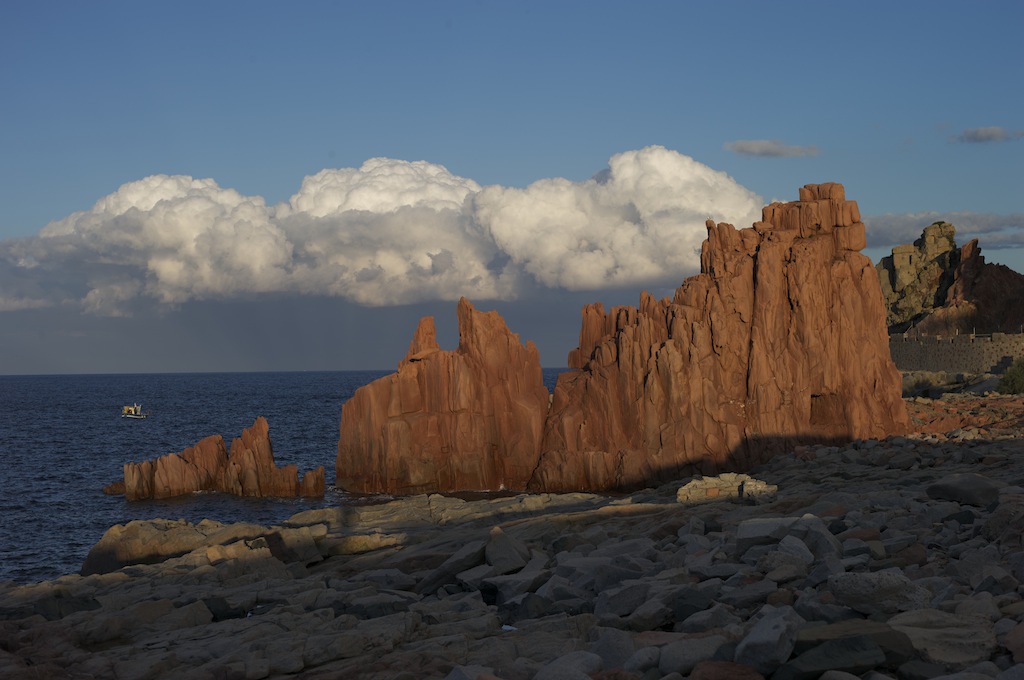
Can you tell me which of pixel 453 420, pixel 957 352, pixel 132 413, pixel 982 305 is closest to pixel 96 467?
pixel 453 420

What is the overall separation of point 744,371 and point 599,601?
114ft

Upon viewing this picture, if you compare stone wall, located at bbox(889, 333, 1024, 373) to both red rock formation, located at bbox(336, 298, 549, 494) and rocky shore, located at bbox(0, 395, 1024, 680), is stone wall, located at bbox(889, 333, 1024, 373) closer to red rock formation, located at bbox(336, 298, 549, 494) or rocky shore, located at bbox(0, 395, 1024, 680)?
red rock formation, located at bbox(336, 298, 549, 494)

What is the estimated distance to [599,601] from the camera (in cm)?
1214

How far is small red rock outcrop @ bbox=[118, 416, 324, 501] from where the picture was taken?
158 feet

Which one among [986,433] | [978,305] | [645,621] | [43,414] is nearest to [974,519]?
[645,621]

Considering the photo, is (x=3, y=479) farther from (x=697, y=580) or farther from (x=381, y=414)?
(x=697, y=580)

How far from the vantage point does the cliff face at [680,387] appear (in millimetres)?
43688

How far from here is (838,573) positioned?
34.2 feet

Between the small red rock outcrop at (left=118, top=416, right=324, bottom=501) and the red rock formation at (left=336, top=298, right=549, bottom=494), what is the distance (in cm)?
245

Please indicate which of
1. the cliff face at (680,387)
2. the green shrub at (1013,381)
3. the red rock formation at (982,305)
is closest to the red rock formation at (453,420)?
the cliff face at (680,387)

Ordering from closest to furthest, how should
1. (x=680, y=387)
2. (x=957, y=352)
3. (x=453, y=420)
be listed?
1. (x=680, y=387)
2. (x=453, y=420)
3. (x=957, y=352)

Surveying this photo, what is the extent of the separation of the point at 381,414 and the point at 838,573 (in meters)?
38.9

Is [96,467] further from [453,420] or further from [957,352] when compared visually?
[957,352]

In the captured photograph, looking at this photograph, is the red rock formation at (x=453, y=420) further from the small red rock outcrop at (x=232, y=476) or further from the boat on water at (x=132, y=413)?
the boat on water at (x=132, y=413)
